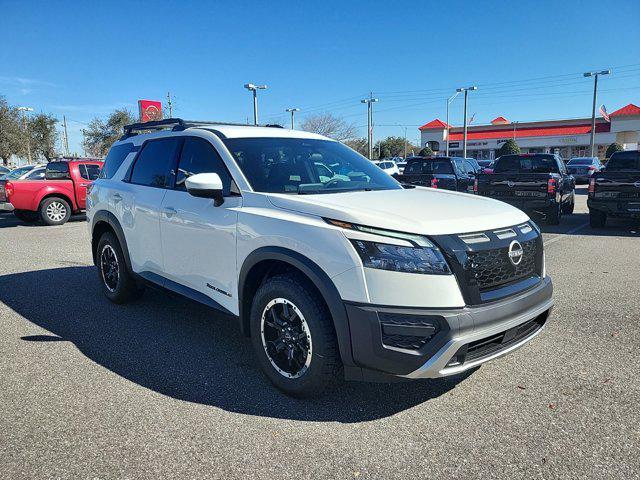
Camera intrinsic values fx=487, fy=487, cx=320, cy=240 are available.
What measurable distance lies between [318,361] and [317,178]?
1582 millimetres

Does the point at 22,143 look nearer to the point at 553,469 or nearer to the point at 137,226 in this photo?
the point at 137,226

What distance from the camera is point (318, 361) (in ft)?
9.86

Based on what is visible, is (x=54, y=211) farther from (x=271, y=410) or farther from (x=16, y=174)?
(x=271, y=410)

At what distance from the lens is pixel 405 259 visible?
277cm

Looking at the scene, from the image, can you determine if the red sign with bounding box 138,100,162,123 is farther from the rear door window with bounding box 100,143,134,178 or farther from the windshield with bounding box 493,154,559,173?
the rear door window with bounding box 100,143,134,178

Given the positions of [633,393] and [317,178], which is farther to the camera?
[317,178]

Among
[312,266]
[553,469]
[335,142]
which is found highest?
[335,142]

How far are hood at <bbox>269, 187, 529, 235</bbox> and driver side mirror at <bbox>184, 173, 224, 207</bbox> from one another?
1.39 feet

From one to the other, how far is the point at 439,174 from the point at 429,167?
443 mm

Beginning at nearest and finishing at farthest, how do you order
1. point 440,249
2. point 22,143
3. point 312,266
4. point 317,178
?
1. point 440,249
2. point 312,266
3. point 317,178
4. point 22,143

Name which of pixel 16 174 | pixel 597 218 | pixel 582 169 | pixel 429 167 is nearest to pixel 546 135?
pixel 582 169

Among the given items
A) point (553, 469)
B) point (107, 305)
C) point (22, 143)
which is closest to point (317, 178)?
point (553, 469)

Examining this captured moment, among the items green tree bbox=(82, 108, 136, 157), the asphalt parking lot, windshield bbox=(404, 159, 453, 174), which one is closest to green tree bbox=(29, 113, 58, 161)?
green tree bbox=(82, 108, 136, 157)

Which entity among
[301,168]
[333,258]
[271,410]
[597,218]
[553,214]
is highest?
[301,168]
